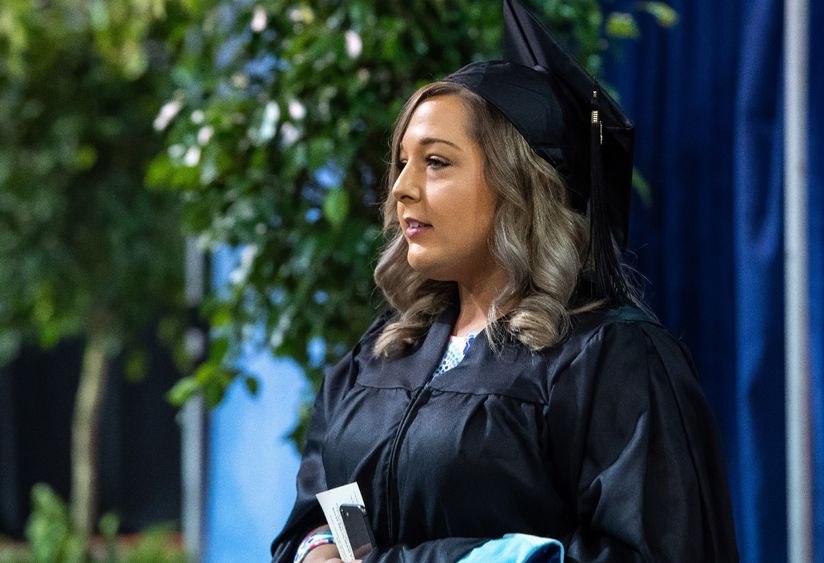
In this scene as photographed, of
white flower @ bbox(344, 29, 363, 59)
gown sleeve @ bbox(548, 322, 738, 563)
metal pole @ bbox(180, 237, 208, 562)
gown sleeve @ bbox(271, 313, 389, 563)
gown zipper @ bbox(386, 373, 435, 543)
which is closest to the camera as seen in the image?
gown sleeve @ bbox(548, 322, 738, 563)

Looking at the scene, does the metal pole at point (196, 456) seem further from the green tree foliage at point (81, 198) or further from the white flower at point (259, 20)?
the white flower at point (259, 20)

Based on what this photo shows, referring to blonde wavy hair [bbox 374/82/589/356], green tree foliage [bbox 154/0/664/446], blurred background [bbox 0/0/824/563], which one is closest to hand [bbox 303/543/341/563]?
blonde wavy hair [bbox 374/82/589/356]

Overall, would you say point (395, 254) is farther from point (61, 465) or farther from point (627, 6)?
point (61, 465)

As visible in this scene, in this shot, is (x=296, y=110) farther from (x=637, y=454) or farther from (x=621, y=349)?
(x=637, y=454)

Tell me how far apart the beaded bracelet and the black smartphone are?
0.11 meters

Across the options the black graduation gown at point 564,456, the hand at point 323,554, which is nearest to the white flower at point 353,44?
the black graduation gown at point 564,456

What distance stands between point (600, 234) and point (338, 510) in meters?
0.55

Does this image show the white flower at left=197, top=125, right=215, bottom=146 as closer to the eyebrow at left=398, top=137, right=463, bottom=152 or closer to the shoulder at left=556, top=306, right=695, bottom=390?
the eyebrow at left=398, top=137, right=463, bottom=152

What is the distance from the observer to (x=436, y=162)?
68.0 inches

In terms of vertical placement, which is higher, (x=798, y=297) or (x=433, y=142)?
(x=433, y=142)

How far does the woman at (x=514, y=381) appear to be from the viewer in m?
1.53

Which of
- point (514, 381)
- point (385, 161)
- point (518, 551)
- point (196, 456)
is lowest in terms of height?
point (196, 456)

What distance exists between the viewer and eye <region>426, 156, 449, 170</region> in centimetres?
171

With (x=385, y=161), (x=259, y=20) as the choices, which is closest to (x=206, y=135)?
(x=259, y=20)
